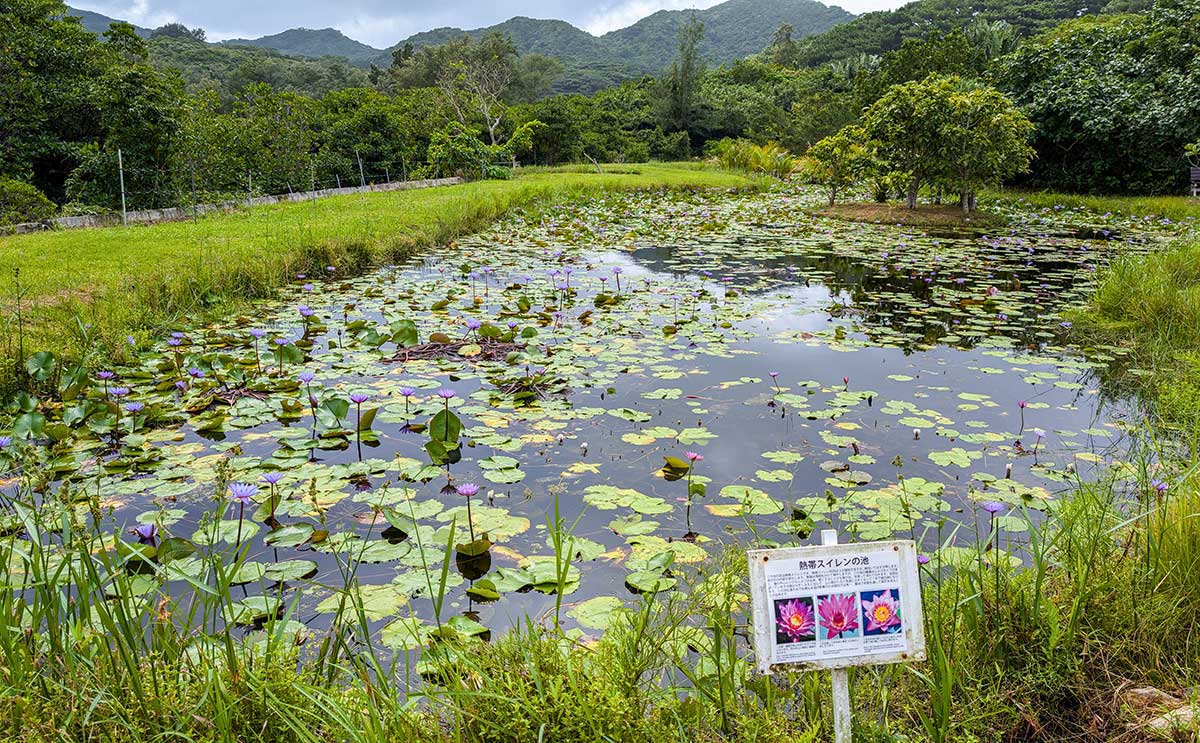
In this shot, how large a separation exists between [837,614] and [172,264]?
5989 mm

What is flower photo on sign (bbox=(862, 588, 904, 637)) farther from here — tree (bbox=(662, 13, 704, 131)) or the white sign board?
tree (bbox=(662, 13, 704, 131))

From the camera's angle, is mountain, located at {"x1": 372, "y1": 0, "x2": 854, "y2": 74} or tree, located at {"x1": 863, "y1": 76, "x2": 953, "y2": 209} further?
mountain, located at {"x1": 372, "y1": 0, "x2": 854, "y2": 74}

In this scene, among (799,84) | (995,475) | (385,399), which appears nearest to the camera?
(995,475)

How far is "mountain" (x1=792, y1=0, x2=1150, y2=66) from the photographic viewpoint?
44344 mm

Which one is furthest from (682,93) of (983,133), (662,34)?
(662,34)

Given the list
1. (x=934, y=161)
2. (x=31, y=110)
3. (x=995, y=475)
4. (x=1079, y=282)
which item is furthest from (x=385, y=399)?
(x=31, y=110)

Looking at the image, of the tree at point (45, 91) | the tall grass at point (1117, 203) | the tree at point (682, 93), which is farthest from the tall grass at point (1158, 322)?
the tree at point (682, 93)

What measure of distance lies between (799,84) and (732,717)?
136ft

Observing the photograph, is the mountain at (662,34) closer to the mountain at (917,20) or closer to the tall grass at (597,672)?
the mountain at (917,20)

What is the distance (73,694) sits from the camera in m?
1.26

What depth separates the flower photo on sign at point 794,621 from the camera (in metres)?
1.16

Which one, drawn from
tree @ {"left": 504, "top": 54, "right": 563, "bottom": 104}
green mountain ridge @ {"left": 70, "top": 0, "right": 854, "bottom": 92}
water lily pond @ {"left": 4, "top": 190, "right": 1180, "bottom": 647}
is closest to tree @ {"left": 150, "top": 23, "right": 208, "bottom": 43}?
green mountain ridge @ {"left": 70, "top": 0, "right": 854, "bottom": 92}

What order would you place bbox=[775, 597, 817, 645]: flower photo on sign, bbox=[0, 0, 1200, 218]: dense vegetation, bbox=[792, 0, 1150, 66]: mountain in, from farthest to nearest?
1. bbox=[792, 0, 1150, 66]: mountain
2. bbox=[0, 0, 1200, 218]: dense vegetation
3. bbox=[775, 597, 817, 645]: flower photo on sign

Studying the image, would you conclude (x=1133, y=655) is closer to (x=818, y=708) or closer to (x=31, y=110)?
(x=818, y=708)
